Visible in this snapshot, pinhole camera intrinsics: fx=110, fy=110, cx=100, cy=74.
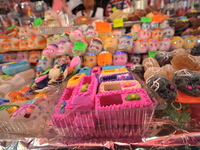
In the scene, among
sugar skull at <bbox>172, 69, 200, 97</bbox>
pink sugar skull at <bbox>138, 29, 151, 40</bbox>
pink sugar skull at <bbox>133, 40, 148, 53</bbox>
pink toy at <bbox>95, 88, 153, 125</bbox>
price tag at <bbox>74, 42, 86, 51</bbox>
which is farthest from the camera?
pink sugar skull at <bbox>138, 29, 151, 40</bbox>

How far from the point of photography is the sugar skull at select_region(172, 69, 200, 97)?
2.16 feet

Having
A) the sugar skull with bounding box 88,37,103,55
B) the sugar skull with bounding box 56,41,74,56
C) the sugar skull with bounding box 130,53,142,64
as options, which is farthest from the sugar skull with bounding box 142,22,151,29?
the sugar skull with bounding box 56,41,74,56

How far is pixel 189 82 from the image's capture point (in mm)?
669

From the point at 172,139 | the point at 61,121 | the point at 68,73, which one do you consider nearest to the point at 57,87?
the point at 68,73

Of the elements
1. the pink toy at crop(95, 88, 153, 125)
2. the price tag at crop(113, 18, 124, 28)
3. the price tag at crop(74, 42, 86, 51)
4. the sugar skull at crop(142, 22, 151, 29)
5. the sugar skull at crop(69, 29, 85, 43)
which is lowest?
the pink toy at crop(95, 88, 153, 125)

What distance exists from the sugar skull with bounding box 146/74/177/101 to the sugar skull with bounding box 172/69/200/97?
9cm

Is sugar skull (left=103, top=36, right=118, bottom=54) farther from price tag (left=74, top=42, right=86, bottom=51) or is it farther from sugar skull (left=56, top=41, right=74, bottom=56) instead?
sugar skull (left=56, top=41, right=74, bottom=56)

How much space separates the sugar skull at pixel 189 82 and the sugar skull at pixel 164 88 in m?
0.09

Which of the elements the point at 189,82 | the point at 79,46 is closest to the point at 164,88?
the point at 189,82

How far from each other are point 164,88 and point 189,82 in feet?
0.56

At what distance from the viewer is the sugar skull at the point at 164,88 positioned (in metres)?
0.64

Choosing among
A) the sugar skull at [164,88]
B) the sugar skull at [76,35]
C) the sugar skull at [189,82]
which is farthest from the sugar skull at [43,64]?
the sugar skull at [189,82]

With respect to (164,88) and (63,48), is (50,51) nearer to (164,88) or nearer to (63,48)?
(63,48)

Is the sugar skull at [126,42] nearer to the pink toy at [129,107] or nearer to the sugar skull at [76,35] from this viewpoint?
the sugar skull at [76,35]
